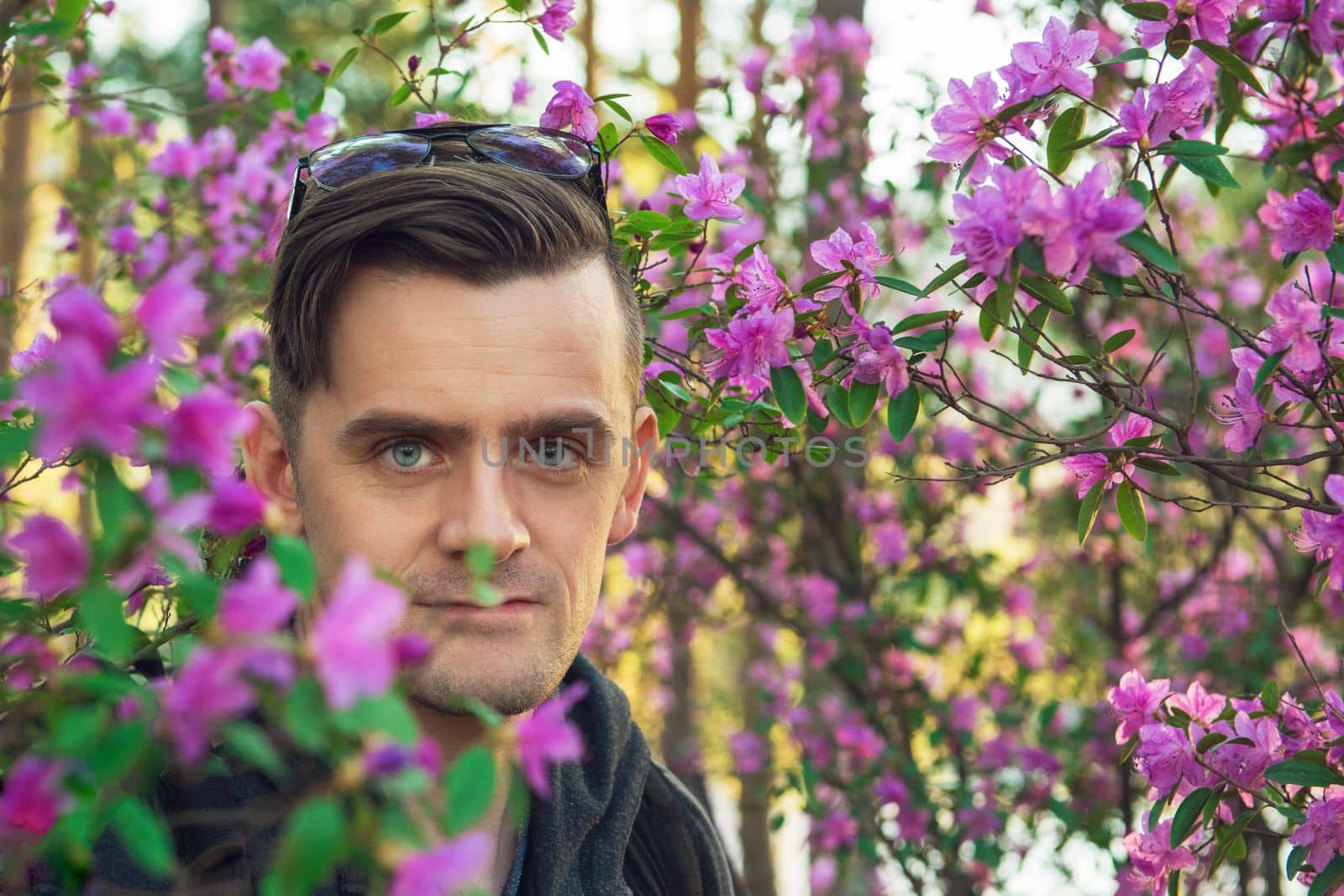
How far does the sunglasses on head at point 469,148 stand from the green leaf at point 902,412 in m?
0.61

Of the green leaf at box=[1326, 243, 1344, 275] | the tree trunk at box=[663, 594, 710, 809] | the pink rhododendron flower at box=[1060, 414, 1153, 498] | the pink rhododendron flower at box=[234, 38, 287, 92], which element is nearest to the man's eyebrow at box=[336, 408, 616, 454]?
the pink rhododendron flower at box=[1060, 414, 1153, 498]

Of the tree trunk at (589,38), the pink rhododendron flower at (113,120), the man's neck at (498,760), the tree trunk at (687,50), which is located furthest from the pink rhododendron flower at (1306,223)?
the tree trunk at (589,38)

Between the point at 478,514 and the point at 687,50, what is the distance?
7.46m

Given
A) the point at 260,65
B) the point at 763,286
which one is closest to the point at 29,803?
the point at 763,286

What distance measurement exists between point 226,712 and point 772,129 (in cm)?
389

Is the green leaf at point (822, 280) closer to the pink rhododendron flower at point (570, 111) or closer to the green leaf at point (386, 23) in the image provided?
the pink rhododendron flower at point (570, 111)

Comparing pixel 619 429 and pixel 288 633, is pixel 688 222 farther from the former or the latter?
pixel 288 633

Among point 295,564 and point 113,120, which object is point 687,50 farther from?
point 295,564

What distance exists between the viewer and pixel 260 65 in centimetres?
321

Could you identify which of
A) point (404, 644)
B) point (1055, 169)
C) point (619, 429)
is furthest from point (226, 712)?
point (1055, 169)

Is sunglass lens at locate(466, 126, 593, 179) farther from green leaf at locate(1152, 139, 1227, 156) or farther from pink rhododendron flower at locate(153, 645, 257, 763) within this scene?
pink rhododendron flower at locate(153, 645, 257, 763)

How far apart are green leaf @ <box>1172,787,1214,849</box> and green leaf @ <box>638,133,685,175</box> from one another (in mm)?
1172

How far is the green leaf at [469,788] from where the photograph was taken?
30.3 inches

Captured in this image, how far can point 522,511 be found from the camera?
1742 millimetres
